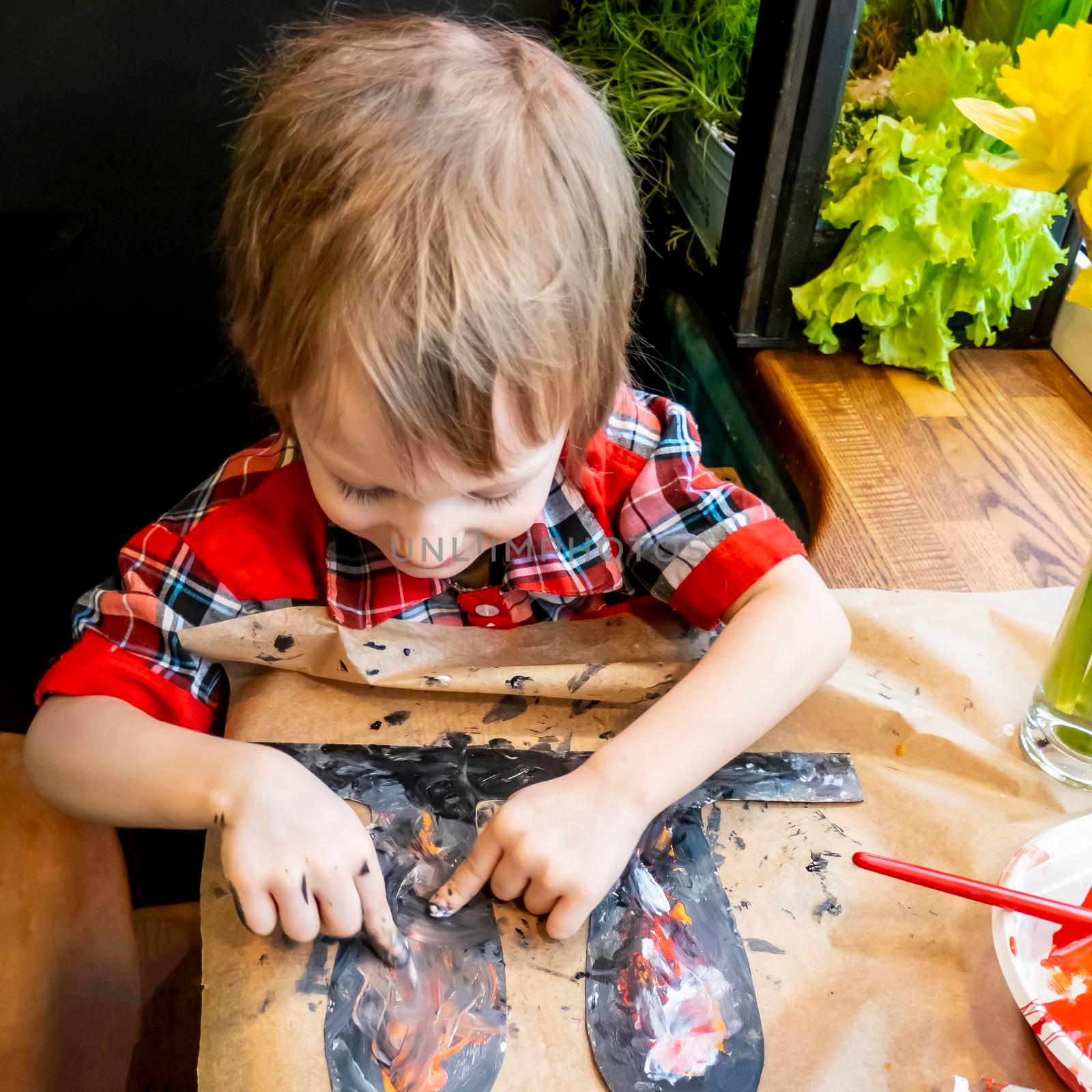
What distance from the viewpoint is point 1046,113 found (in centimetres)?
52

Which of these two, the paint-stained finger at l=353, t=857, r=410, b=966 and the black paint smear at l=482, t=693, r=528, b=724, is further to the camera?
Answer: the black paint smear at l=482, t=693, r=528, b=724

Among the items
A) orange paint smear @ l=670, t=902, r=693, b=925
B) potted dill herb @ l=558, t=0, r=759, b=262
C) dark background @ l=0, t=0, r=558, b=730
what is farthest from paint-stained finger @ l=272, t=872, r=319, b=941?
potted dill herb @ l=558, t=0, r=759, b=262

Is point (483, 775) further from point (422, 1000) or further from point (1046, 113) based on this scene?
point (1046, 113)

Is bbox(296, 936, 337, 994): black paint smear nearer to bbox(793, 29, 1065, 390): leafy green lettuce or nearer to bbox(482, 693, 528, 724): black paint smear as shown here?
bbox(482, 693, 528, 724): black paint smear

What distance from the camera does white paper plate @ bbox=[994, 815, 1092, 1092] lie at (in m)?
0.51

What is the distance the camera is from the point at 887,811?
65 centimetres

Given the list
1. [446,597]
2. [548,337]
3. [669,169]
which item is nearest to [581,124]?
[548,337]

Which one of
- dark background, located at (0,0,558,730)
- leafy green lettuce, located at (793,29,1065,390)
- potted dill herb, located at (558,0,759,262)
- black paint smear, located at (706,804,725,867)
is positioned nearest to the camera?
black paint smear, located at (706,804,725,867)

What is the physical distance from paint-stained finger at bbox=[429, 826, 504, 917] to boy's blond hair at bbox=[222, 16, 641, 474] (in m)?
0.23

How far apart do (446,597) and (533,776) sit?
0.21 metres

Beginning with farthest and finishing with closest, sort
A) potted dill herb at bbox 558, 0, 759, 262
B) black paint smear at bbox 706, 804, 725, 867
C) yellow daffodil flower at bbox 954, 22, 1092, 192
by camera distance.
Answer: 1. potted dill herb at bbox 558, 0, 759, 262
2. black paint smear at bbox 706, 804, 725, 867
3. yellow daffodil flower at bbox 954, 22, 1092, 192

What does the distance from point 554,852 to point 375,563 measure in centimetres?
29

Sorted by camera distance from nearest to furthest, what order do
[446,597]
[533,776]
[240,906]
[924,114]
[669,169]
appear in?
1. [240,906]
2. [533,776]
3. [446,597]
4. [924,114]
5. [669,169]

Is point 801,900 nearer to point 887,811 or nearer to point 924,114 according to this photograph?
point 887,811
